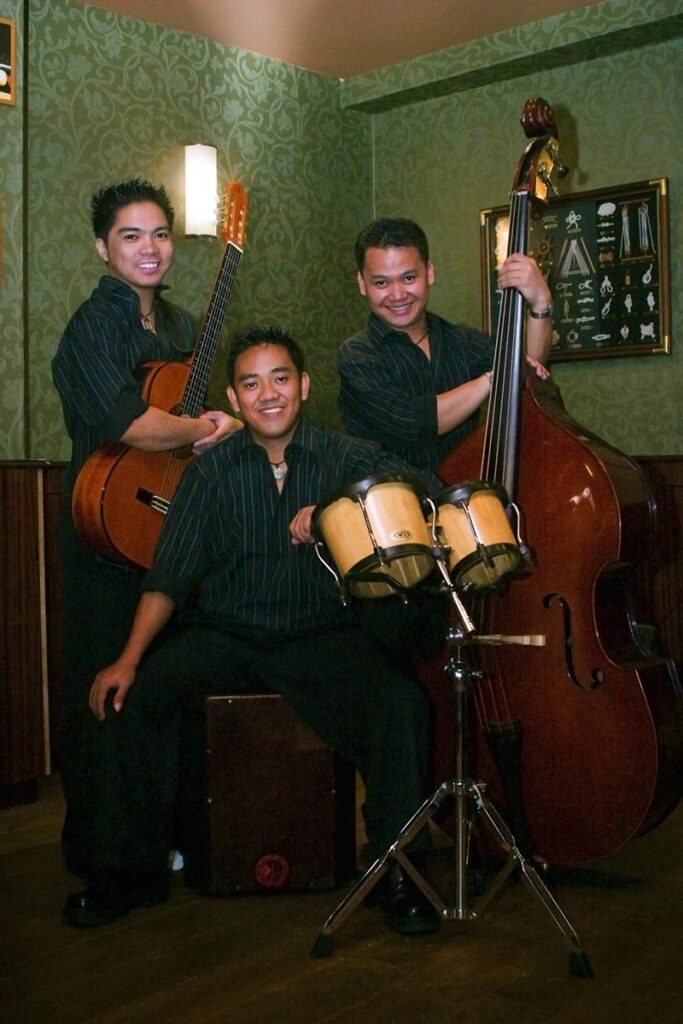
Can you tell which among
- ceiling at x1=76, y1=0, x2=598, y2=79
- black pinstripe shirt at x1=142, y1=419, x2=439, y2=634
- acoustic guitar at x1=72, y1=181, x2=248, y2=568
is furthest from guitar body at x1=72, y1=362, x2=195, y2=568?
ceiling at x1=76, y1=0, x2=598, y2=79

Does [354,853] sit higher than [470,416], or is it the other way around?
[470,416]

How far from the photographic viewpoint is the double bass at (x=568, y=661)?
216cm

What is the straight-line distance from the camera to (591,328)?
13.5 feet

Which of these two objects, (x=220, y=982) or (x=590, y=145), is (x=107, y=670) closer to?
(x=220, y=982)

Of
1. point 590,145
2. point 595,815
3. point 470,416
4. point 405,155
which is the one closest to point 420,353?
point 470,416

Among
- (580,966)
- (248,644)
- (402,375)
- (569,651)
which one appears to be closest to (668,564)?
(402,375)

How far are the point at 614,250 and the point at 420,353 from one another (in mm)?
1613

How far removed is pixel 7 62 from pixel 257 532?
74.9 inches

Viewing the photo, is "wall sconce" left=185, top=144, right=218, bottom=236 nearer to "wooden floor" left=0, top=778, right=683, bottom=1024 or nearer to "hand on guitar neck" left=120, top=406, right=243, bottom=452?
"hand on guitar neck" left=120, top=406, right=243, bottom=452

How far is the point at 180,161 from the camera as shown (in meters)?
4.07

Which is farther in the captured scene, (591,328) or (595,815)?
(591,328)

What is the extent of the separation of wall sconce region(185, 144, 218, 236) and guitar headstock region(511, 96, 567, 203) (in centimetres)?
175

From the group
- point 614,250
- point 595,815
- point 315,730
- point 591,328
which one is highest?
point 614,250

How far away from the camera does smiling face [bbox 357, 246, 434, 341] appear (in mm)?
2605
